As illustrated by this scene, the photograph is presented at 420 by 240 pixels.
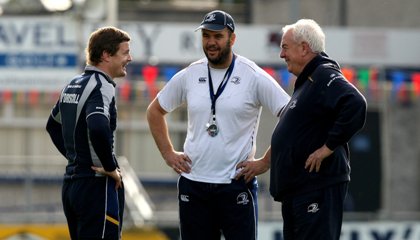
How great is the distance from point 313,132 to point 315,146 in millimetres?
89

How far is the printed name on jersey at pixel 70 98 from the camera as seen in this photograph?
8586mm

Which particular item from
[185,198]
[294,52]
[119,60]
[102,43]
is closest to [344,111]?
[294,52]

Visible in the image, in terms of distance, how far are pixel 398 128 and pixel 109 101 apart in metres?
16.3

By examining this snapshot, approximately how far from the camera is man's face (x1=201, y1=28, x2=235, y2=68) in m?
8.89

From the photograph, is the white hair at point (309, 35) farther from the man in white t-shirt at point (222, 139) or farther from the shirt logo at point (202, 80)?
the shirt logo at point (202, 80)

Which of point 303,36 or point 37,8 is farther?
point 37,8

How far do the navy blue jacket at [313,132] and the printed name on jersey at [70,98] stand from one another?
128cm

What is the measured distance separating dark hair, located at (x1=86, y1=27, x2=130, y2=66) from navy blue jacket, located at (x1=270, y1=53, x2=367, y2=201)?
1181 mm

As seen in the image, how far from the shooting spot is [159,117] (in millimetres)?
9336

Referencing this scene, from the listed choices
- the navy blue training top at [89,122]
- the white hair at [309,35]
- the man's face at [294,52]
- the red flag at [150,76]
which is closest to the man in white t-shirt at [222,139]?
the man's face at [294,52]

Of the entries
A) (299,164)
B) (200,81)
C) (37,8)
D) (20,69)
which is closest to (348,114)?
(299,164)

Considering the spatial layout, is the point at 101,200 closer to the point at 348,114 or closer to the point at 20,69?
the point at 348,114

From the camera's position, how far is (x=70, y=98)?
340 inches

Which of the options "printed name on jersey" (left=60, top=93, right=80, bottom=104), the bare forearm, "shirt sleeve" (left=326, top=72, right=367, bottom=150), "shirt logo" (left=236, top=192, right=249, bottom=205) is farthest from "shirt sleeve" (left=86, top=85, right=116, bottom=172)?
"shirt sleeve" (left=326, top=72, right=367, bottom=150)
